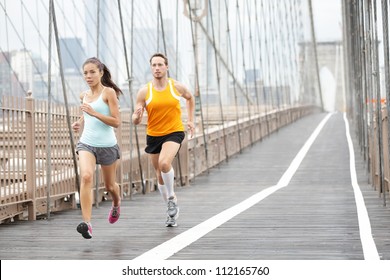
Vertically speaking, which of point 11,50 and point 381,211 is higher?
point 11,50

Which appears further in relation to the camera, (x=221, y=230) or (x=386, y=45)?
(x=386, y=45)

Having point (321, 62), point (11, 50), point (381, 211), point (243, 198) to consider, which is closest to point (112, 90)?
point (381, 211)

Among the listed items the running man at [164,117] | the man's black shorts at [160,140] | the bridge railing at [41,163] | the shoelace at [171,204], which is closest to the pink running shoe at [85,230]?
the running man at [164,117]

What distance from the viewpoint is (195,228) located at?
8430mm

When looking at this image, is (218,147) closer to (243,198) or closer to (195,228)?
(243,198)

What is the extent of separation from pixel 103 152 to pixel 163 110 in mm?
890

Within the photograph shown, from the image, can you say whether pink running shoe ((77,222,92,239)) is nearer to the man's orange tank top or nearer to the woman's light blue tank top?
the woman's light blue tank top

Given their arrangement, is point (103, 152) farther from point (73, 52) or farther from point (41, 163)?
point (73, 52)

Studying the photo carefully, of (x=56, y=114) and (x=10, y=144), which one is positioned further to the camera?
(x=56, y=114)

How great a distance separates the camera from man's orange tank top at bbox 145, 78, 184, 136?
8.63 metres

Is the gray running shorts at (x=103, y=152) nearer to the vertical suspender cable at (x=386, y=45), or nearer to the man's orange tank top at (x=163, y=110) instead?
the man's orange tank top at (x=163, y=110)

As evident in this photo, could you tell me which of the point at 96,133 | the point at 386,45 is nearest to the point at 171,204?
the point at 96,133

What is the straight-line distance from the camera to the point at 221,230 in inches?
323
